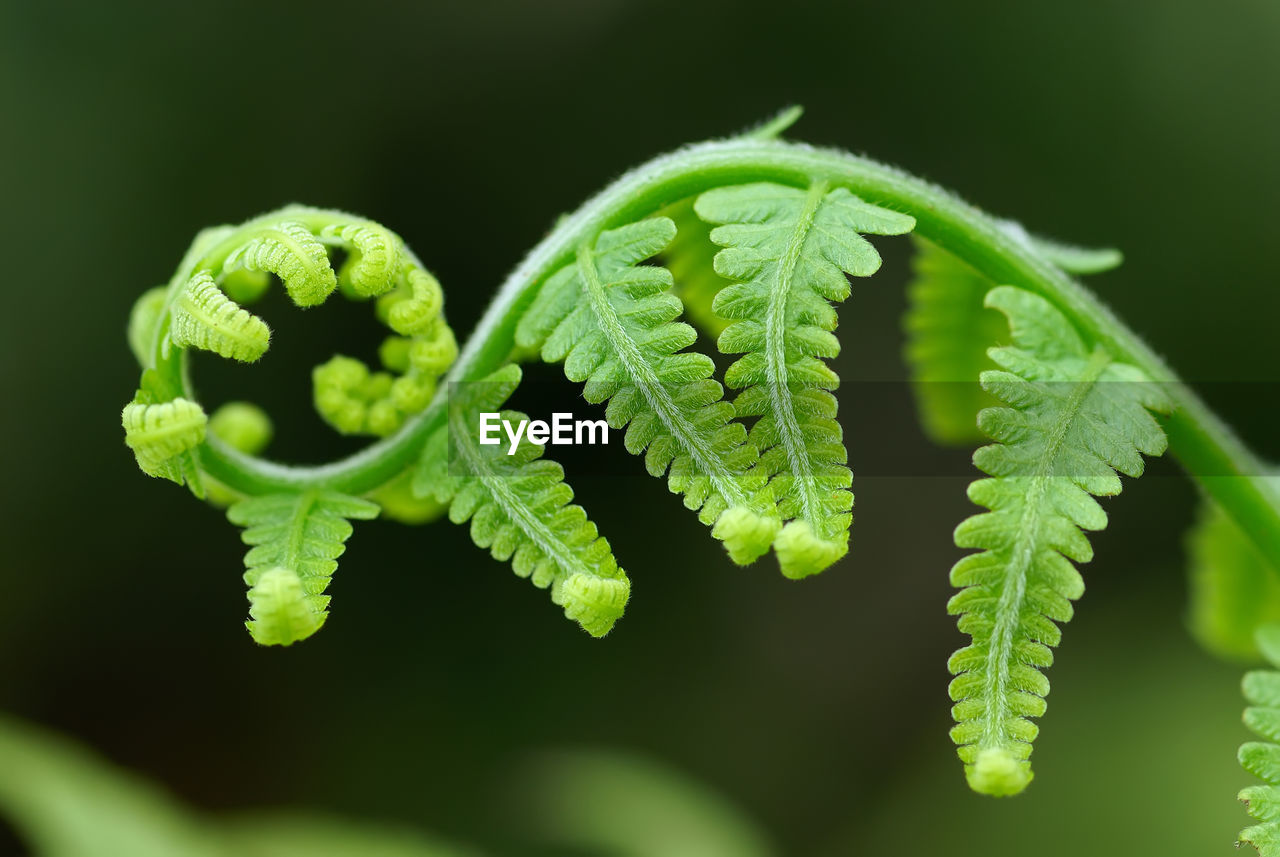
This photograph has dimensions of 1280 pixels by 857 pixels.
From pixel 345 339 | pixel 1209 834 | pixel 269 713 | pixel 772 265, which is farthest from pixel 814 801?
pixel 772 265

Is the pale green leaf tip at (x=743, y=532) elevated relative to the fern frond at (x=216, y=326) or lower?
lower

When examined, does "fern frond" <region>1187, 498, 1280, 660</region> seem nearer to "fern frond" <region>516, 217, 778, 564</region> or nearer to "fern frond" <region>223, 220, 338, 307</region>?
"fern frond" <region>516, 217, 778, 564</region>

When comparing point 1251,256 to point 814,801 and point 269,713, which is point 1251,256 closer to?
point 814,801

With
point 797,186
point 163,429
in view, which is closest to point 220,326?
point 163,429

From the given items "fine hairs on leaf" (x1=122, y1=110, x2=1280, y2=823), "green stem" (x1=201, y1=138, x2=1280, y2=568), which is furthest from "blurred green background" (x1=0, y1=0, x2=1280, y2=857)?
"fine hairs on leaf" (x1=122, y1=110, x2=1280, y2=823)

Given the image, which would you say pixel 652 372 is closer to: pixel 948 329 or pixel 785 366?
pixel 785 366

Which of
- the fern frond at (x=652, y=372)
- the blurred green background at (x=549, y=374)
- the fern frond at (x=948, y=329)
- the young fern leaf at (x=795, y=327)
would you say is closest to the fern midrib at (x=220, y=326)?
the fern frond at (x=652, y=372)

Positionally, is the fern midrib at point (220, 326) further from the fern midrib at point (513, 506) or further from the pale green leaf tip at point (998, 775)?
the pale green leaf tip at point (998, 775)
